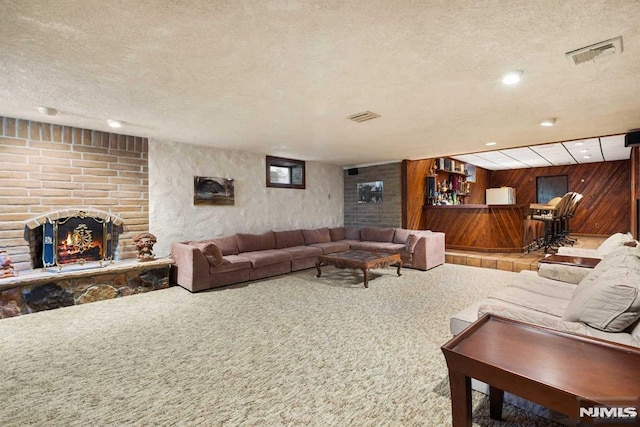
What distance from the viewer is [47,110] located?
3.20m

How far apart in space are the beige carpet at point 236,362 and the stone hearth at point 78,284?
17cm

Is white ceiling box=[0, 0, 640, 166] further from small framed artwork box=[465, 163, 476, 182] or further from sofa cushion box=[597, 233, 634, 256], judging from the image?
small framed artwork box=[465, 163, 476, 182]

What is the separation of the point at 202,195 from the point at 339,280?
286 cm

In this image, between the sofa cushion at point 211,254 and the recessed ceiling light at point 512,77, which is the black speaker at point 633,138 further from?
the sofa cushion at point 211,254

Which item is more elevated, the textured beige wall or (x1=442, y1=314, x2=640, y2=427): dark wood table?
the textured beige wall

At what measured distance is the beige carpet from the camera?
170 cm

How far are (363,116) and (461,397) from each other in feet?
9.96

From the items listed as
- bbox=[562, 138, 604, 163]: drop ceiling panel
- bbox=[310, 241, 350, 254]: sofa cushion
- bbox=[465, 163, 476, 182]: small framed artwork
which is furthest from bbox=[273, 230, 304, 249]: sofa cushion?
bbox=[465, 163, 476, 182]: small framed artwork

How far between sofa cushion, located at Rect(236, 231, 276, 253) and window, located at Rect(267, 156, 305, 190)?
Answer: 45.9 inches

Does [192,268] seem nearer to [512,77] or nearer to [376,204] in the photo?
[512,77]

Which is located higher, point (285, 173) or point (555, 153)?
point (555, 153)

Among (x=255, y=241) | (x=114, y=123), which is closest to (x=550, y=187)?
(x=255, y=241)

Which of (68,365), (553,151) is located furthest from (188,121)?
(553,151)

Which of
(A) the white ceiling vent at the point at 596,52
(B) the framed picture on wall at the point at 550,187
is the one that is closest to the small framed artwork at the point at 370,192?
(A) the white ceiling vent at the point at 596,52
